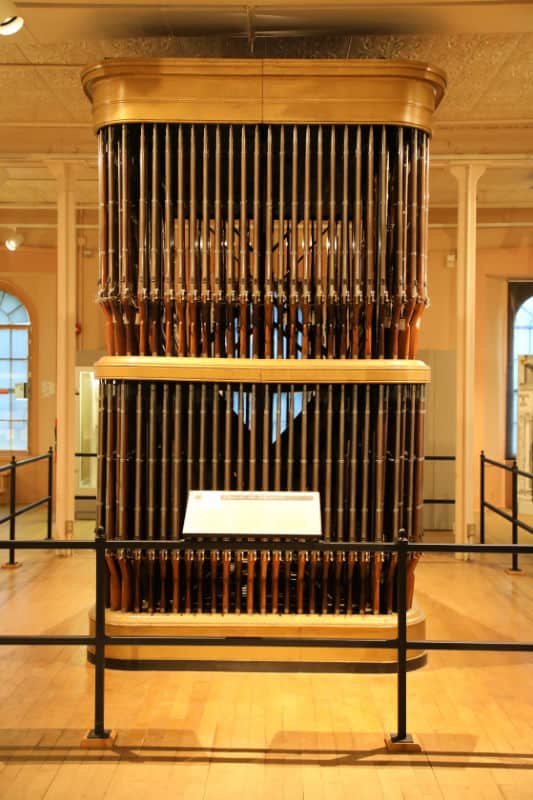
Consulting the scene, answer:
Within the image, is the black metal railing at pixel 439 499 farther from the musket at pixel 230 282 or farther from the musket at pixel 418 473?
the musket at pixel 230 282

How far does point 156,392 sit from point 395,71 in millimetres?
2343

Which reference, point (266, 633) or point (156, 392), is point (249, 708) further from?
point (156, 392)

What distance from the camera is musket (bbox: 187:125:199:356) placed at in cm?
495

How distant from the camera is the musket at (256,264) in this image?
195 inches

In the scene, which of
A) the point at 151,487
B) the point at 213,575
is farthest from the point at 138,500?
the point at 213,575

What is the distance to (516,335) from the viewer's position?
11.0m

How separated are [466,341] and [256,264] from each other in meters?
3.39

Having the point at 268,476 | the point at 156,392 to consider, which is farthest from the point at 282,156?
the point at 268,476

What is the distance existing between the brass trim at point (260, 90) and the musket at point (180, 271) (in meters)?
0.23

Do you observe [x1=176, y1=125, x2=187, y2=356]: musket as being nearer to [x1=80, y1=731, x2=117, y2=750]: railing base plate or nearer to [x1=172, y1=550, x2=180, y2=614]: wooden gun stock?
[x1=172, y1=550, x2=180, y2=614]: wooden gun stock

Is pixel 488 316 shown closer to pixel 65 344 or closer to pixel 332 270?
pixel 65 344

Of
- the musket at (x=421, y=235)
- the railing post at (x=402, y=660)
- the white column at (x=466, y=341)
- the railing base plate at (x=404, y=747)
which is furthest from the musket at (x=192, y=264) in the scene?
the white column at (x=466, y=341)

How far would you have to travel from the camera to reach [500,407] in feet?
35.6

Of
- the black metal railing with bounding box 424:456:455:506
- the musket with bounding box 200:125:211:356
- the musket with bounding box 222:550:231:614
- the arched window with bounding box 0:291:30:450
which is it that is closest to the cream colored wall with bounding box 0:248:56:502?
the arched window with bounding box 0:291:30:450
